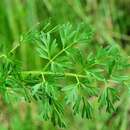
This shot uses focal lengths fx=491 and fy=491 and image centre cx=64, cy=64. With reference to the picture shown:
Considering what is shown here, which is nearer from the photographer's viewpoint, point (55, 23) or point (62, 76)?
point (62, 76)

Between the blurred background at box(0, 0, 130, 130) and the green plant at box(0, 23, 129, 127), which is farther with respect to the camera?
the blurred background at box(0, 0, 130, 130)

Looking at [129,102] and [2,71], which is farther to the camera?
[129,102]

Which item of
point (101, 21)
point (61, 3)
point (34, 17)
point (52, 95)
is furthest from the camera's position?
point (101, 21)

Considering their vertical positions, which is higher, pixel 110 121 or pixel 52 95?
pixel 52 95

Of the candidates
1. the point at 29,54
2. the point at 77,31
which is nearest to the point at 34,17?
the point at 29,54

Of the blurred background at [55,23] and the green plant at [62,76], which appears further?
the blurred background at [55,23]

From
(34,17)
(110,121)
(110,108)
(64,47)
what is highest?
(34,17)

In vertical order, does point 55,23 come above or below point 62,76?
above

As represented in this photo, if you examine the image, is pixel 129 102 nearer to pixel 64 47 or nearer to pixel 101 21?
pixel 101 21
